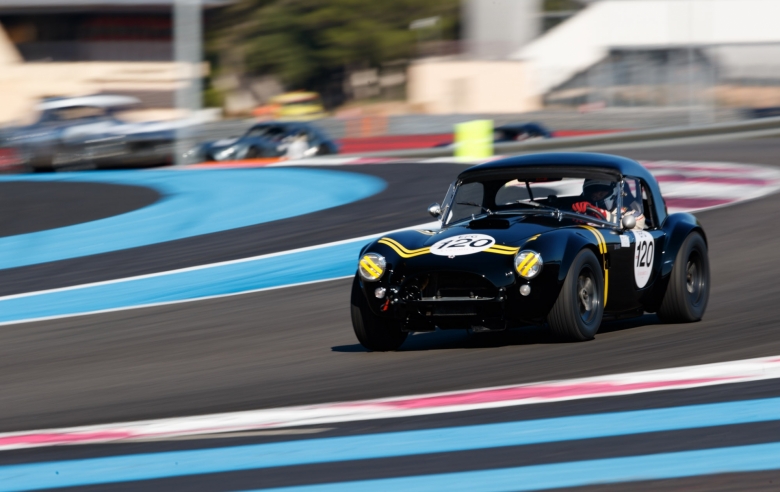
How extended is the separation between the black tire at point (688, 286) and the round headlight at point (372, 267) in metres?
2.04

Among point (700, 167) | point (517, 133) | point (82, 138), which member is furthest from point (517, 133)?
point (82, 138)

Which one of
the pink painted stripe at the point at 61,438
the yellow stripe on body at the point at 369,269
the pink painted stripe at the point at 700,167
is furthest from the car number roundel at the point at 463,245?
the pink painted stripe at the point at 700,167

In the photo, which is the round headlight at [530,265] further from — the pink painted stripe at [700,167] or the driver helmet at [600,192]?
the pink painted stripe at [700,167]

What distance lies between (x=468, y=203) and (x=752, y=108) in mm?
24314

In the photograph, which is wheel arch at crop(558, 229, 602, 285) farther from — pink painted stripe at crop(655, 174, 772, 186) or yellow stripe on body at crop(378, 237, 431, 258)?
pink painted stripe at crop(655, 174, 772, 186)

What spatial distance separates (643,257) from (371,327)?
179 centimetres

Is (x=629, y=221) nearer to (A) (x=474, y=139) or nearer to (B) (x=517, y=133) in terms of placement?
(A) (x=474, y=139)

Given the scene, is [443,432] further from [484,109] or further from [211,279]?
[484,109]

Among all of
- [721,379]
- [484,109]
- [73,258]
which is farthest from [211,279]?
[484,109]

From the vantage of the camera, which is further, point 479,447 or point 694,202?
point 694,202

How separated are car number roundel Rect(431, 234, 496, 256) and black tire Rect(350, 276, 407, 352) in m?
0.57

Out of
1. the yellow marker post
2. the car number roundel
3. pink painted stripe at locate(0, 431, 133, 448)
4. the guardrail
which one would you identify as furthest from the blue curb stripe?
the guardrail

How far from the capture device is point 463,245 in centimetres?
687

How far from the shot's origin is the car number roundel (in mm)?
6805
